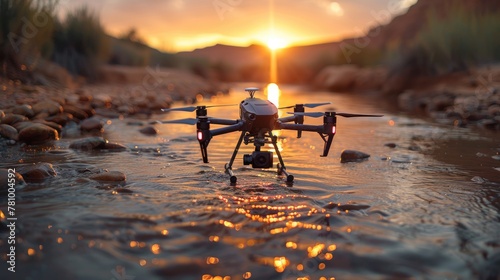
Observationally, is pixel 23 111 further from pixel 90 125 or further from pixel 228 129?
pixel 228 129

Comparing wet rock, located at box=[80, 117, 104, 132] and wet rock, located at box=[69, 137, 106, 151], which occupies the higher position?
wet rock, located at box=[80, 117, 104, 132]

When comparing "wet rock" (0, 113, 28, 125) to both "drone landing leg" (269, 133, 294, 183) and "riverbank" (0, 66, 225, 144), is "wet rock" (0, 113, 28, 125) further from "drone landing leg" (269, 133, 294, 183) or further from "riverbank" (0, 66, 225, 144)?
"drone landing leg" (269, 133, 294, 183)

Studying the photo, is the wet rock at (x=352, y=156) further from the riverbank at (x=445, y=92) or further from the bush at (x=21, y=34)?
the bush at (x=21, y=34)

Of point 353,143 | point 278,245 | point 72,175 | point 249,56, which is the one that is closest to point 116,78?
point 353,143

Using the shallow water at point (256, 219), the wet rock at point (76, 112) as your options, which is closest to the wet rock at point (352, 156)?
the shallow water at point (256, 219)

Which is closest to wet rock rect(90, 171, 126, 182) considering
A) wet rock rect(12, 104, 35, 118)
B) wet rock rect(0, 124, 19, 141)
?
wet rock rect(0, 124, 19, 141)

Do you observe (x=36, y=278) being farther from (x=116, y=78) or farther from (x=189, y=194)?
(x=116, y=78)

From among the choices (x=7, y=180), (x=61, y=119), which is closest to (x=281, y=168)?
(x=7, y=180)
